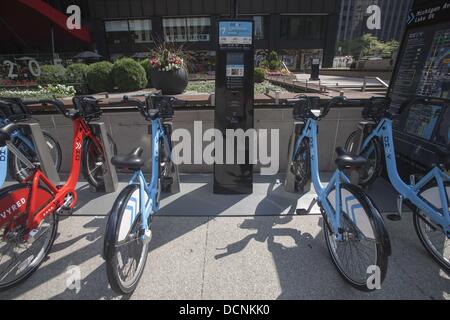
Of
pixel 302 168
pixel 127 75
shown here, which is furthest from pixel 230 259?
pixel 127 75

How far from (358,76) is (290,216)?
20.6 m

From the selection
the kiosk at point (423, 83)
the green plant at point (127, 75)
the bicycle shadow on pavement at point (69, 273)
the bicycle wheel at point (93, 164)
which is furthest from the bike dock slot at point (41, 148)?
the green plant at point (127, 75)

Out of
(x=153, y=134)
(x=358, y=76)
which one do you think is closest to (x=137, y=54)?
(x=358, y=76)

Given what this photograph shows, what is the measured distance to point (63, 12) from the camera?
75.9 ft

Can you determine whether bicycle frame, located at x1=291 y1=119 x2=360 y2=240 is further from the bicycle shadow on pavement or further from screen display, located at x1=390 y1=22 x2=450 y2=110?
the bicycle shadow on pavement

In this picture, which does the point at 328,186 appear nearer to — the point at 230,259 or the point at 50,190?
the point at 230,259

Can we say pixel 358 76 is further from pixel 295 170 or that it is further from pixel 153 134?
pixel 153 134

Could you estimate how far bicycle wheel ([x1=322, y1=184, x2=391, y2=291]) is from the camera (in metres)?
1.83

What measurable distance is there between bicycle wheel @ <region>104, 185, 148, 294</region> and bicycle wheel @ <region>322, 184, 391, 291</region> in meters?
1.59

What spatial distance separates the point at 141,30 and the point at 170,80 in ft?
71.7

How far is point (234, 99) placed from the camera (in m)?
3.22

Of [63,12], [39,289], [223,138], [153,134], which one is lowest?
[39,289]

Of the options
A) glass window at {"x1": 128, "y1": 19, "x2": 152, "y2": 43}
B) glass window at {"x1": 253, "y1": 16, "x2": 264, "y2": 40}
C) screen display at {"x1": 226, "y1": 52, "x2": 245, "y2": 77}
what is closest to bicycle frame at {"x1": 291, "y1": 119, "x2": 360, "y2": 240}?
screen display at {"x1": 226, "y1": 52, "x2": 245, "y2": 77}

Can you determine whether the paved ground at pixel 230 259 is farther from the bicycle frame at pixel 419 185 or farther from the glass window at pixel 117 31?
the glass window at pixel 117 31
